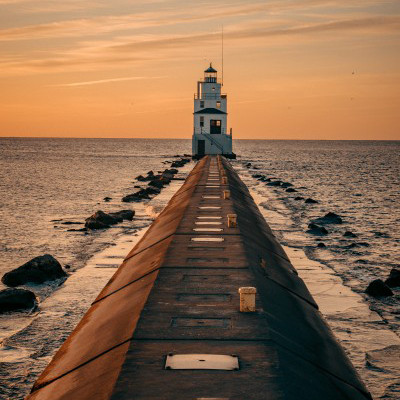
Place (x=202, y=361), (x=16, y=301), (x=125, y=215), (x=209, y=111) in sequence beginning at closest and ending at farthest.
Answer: (x=202, y=361) < (x=16, y=301) < (x=125, y=215) < (x=209, y=111)

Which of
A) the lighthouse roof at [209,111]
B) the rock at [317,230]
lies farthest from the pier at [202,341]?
the lighthouse roof at [209,111]

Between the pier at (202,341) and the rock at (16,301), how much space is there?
2971mm

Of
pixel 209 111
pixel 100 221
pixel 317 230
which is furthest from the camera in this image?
pixel 209 111

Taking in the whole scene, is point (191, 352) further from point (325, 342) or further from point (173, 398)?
point (325, 342)

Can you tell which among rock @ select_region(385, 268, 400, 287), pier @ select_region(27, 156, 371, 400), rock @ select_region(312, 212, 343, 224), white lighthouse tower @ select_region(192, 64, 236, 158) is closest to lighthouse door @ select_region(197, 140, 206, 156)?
white lighthouse tower @ select_region(192, 64, 236, 158)

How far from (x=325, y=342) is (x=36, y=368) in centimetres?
517

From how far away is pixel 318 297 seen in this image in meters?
14.7

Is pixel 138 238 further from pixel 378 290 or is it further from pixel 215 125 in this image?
pixel 215 125

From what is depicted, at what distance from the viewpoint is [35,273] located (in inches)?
633

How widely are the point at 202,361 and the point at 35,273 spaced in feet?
37.1

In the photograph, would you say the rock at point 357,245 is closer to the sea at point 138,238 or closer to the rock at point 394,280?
the sea at point 138,238

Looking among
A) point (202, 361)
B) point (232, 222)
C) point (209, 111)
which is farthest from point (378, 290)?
point (209, 111)

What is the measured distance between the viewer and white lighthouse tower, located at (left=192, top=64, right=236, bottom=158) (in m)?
81.4

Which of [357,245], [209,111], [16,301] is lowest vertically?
[357,245]
